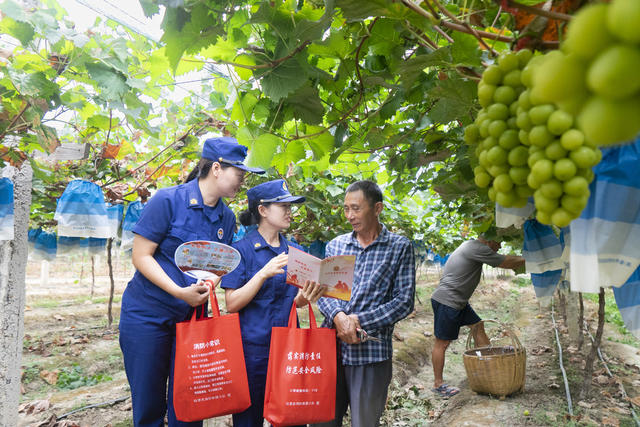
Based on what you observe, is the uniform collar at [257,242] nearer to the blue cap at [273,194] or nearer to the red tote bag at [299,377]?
the blue cap at [273,194]

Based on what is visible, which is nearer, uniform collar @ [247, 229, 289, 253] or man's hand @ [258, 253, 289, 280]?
man's hand @ [258, 253, 289, 280]

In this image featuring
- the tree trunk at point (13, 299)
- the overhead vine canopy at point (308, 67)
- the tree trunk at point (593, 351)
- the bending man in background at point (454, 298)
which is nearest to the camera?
the overhead vine canopy at point (308, 67)

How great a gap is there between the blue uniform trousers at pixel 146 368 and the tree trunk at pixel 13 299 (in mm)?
1611

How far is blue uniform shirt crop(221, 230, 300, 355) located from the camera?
230 centimetres

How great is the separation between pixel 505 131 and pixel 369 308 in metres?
1.92

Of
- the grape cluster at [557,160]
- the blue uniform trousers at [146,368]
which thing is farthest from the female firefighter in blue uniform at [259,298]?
the grape cluster at [557,160]

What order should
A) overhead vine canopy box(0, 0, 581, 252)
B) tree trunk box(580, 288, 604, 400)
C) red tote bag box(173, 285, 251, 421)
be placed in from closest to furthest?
overhead vine canopy box(0, 0, 581, 252) < red tote bag box(173, 285, 251, 421) < tree trunk box(580, 288, 604, 400)

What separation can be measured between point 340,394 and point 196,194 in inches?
58.7

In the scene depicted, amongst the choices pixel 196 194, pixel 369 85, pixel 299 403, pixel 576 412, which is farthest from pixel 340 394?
pixel 576 412

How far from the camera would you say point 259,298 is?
7.68 feet

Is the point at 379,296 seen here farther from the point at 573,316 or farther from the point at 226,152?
the point at 573,316

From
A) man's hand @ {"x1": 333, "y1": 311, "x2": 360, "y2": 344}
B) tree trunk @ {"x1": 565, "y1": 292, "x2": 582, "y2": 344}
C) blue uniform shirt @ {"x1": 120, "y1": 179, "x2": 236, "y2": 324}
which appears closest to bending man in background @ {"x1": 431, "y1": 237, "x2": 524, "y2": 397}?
tree trunk @ {"x1": 565, "y1": 292, "x2": 582, "y2": 344}

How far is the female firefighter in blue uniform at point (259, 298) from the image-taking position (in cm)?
223

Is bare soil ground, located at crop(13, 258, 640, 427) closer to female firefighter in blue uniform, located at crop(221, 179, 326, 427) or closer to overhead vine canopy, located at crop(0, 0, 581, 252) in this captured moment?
female firefighter in blue uniform, located at crop(221, 179, 326, 427)
